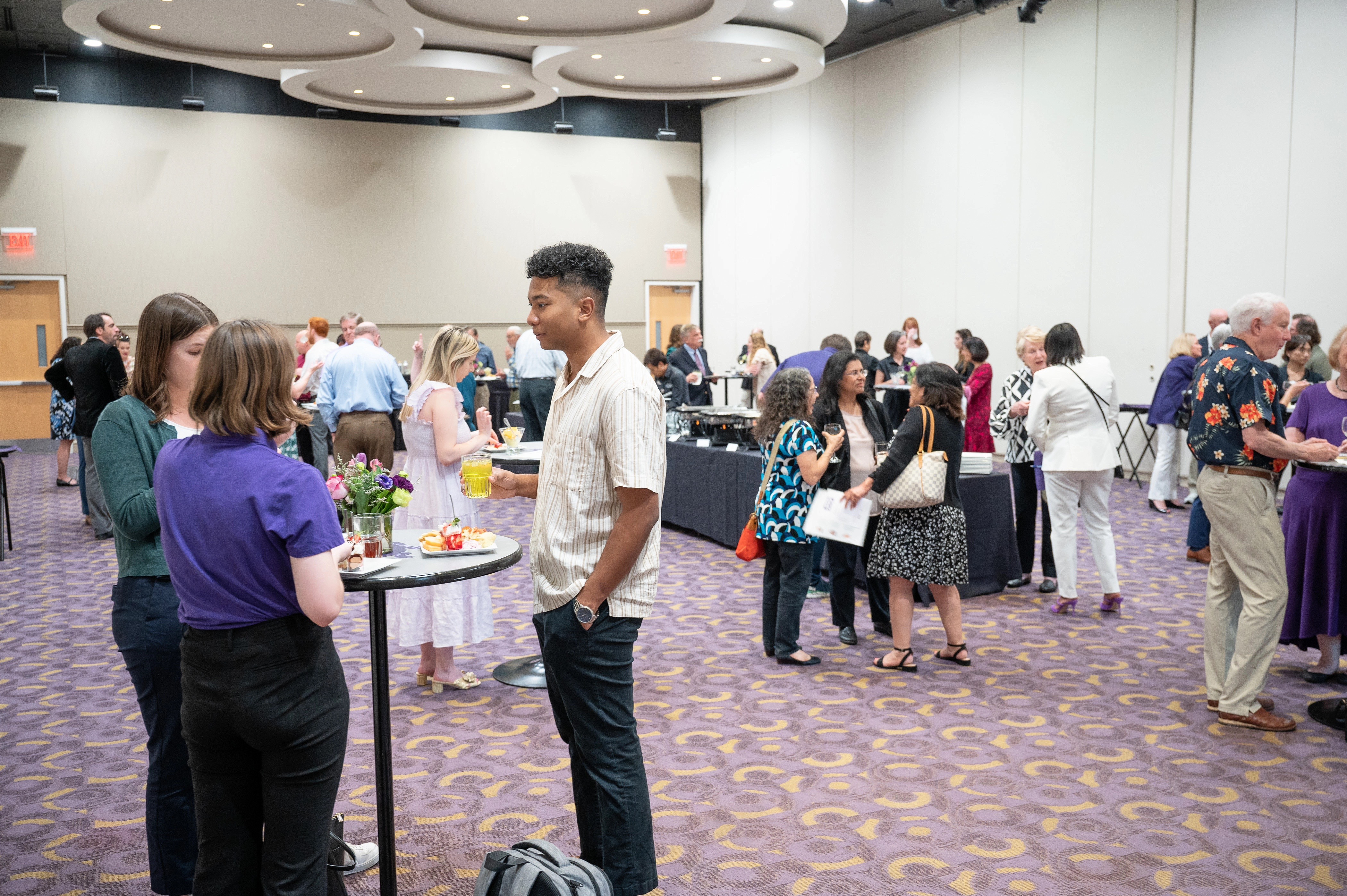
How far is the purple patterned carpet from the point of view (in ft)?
9.21

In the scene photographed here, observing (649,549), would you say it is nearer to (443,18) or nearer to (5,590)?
(5,590)

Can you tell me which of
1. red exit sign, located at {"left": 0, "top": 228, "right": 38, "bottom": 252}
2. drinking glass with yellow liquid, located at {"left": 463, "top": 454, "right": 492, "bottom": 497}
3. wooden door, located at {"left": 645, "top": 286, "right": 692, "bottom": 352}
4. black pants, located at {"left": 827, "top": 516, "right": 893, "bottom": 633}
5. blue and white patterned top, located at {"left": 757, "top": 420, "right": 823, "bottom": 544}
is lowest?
black pants, located at {"left": 827, "top": 516, "right": 893, "bottom": 633}

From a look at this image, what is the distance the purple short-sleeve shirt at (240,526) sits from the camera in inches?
71.3

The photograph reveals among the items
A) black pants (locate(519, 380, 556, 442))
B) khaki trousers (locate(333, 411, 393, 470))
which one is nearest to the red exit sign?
black pants (locate(519, 380, 556, 442))

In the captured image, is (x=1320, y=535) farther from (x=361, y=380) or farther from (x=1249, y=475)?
(x=361, y=380)

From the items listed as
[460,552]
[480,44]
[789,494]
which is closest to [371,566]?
[460,552]

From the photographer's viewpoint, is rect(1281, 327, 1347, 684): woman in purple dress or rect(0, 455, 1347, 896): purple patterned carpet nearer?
rect(0, 455, 1347, 896): purple patterned carpet

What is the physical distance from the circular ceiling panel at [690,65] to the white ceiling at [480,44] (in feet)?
0.07

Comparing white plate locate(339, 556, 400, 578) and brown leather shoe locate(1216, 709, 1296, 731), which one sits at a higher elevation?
white plate locate(339, 556, 400, 578)

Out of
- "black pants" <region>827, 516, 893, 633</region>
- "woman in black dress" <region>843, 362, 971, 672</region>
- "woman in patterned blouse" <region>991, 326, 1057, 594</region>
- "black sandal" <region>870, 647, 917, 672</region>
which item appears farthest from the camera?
"woman in patterned blouse" <region>991, 326, 1057, 594</region>

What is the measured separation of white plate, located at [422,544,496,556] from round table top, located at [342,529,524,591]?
0.03 feet

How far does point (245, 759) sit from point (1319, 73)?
9919 mm

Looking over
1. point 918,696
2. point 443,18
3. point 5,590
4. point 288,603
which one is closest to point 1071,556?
point 918,696

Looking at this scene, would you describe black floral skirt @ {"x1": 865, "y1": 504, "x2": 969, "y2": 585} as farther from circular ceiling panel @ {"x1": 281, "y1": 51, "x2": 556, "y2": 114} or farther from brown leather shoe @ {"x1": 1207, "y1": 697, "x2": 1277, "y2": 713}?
circular ceiling panel @ {"x1": 281, "y1": 51, "x2": 556, "y2": 114}
